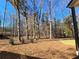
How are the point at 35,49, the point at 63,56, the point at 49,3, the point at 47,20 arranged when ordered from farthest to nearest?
the point at 47,20, the point at 49,3, the point at 35,49, the point at 63,56

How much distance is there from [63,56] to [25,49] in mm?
2688

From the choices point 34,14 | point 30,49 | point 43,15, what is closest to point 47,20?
point 43,15

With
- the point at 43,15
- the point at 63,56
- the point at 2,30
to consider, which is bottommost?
the point at 63,56

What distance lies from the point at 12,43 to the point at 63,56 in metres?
5.44

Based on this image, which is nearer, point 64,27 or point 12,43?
point 12,43

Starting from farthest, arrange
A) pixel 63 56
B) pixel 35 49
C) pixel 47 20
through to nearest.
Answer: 1. pixel 47 20
2. pixel 35 49
3. pixel 63 56

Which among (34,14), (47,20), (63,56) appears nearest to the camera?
(63,56)

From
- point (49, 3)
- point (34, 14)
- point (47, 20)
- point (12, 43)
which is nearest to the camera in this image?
point (12, 43)

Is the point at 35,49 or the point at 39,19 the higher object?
the point at 39,19

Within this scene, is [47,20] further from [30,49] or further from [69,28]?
[30,49]

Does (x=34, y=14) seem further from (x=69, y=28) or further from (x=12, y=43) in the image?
(x=12, y=43)

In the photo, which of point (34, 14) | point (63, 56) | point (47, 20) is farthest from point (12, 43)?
point (47, 20)

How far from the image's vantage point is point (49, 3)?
3058 cm

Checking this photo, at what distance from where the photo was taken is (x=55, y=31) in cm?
3216
